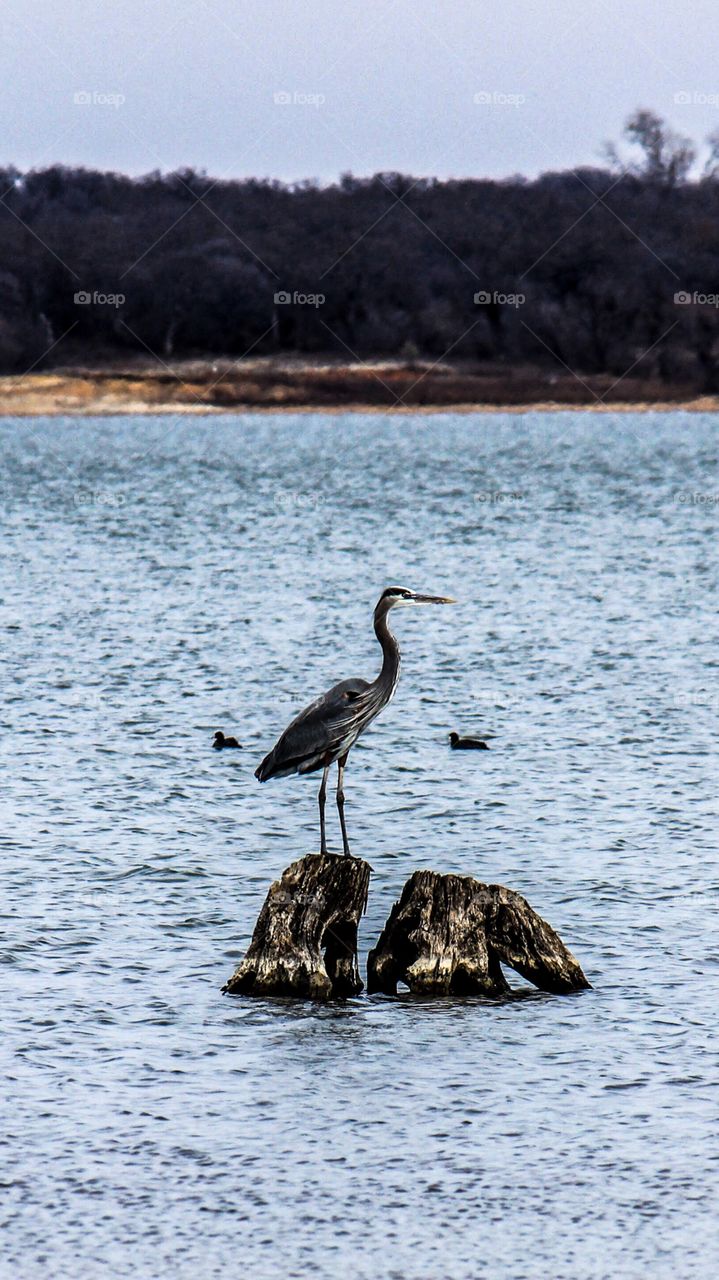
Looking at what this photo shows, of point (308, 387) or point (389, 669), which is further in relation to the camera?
point (308, 387)

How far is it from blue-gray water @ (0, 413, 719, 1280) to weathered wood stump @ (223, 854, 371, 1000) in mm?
361

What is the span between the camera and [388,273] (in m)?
139

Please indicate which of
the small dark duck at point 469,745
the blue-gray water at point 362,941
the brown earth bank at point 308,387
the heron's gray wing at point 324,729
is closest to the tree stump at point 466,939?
the blue-gray water at point 362,941

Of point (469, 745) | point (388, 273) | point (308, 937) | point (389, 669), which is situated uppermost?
point (388, 273)

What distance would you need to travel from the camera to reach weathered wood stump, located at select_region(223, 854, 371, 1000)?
1460 centimetres

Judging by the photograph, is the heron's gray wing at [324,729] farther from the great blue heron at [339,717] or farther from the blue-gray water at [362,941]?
the blue-gray water at [362,941]

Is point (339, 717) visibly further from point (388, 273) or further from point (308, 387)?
point (388, 273)

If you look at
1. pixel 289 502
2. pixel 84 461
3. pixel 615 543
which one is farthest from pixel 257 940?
pixel 84 461

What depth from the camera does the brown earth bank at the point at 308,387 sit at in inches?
4975

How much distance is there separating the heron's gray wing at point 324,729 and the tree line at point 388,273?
112 metres

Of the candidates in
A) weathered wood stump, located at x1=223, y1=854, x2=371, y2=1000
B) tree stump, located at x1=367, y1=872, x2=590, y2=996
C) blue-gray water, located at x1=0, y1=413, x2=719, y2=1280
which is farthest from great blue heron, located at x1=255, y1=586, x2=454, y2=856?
blue-gray water, located at x1=0, y1=413, x2=719, y2=1280

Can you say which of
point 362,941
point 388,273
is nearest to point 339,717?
point 362,941

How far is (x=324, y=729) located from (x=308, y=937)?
2.11m

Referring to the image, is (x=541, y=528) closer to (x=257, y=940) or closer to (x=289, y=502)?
(x=289, y=502)
